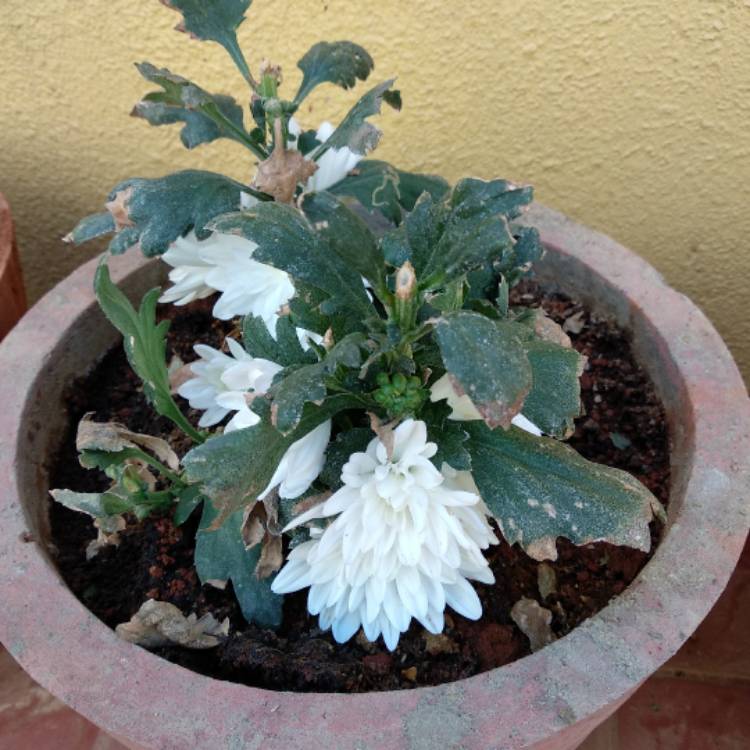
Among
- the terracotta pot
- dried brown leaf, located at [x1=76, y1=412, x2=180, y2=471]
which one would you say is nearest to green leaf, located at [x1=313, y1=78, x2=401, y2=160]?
dried brown leaf, located at [x1=76, y1=412, x2=180, y2=471]

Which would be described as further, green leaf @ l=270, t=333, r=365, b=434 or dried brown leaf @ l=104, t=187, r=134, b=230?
dried brown leaf @ l=104, t=187, r=134, b=230

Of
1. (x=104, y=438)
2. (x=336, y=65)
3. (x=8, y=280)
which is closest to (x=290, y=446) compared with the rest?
(x=104, y=438)

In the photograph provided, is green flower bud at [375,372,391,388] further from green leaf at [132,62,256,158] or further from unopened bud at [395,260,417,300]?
green leaf at [132,62,256,158]

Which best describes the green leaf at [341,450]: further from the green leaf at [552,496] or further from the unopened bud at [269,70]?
the unopened bud at [269,70]

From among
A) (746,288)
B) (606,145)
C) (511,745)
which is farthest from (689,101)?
(511,745)

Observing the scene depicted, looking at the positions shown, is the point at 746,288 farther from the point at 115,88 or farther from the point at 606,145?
the point at 115,88

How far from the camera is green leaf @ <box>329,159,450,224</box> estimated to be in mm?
823

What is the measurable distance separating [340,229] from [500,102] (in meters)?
0.70

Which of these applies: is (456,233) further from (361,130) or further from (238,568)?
(238,568)

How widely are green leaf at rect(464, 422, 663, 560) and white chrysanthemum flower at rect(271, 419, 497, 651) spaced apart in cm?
3

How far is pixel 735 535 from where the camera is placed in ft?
2.63

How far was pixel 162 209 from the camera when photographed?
2.58ft

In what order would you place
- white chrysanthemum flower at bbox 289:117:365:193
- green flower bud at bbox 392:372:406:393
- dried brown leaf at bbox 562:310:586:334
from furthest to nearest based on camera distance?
dried brown leaf at bbox 562:310:586:334, white chrysanthemum flower at bbox 289:117:365:193, green flower bud at bbox 392:372:406:393

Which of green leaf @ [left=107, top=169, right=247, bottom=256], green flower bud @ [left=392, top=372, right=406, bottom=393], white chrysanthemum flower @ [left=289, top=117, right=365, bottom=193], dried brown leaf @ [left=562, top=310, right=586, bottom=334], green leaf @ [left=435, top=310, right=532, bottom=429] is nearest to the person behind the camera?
green leaf @ [left=435, top=310, right=532, bottom=429]
